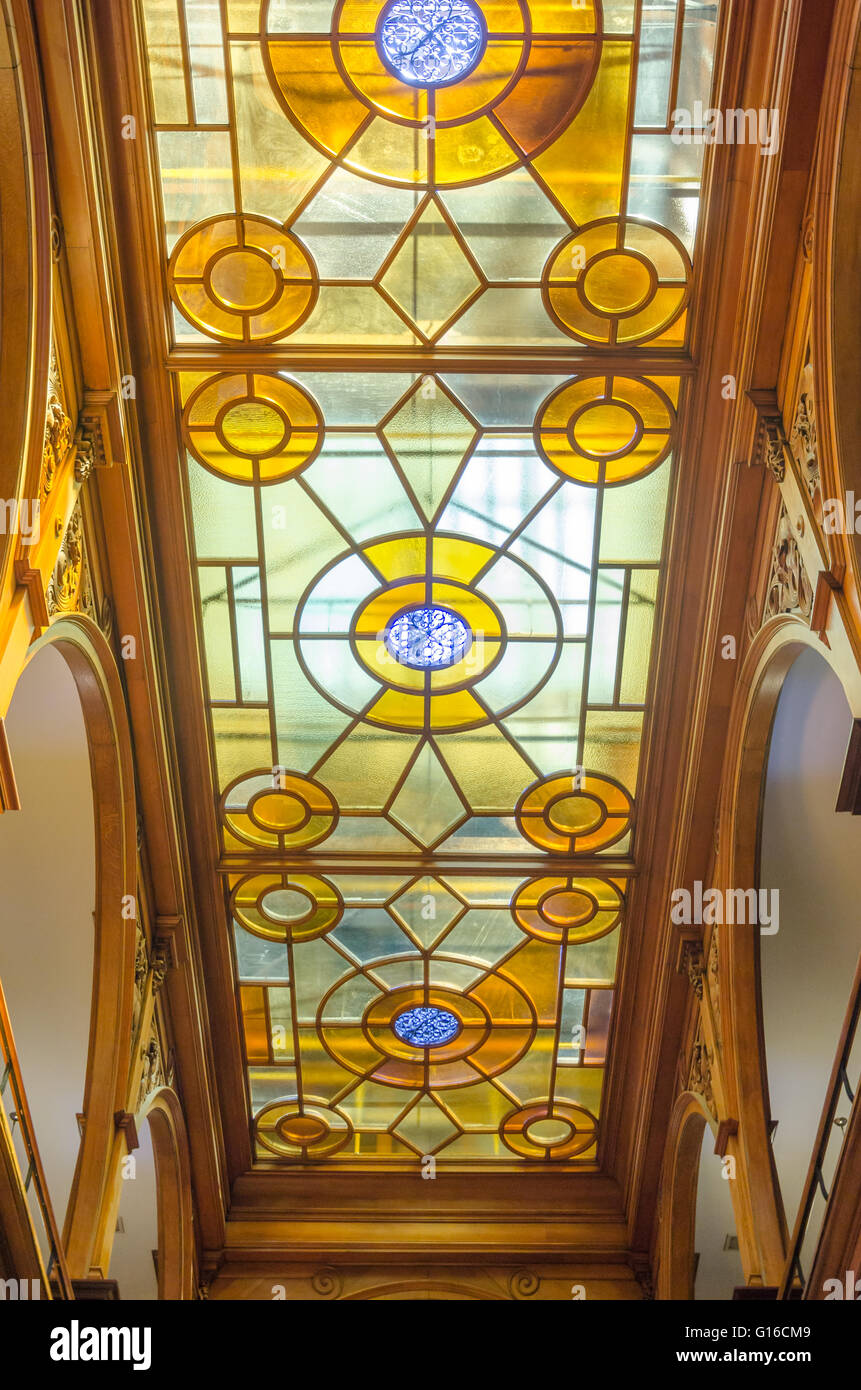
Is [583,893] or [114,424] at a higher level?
[114,424]

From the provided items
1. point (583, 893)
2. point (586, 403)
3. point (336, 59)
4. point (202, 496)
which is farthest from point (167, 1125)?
point (336, 59)

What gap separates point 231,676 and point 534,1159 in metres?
5.83

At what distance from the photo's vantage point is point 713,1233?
11438 mm

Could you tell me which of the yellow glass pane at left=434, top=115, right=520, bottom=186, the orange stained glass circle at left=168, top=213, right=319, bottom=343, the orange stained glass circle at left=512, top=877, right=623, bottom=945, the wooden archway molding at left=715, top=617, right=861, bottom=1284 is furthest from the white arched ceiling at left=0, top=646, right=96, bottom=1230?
the wooden archway molding at left=715, top=617, right=861, bottom=1284

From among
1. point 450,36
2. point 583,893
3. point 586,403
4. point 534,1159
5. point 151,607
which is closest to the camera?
point 450,36

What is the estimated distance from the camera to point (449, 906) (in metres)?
11.1

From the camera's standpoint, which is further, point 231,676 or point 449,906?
point 449,906

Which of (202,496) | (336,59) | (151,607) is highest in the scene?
(336,59)

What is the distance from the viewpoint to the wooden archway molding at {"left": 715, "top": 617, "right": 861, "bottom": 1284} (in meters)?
8.88

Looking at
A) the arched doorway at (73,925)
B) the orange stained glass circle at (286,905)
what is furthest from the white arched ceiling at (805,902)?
the arched doorway at (73,925)

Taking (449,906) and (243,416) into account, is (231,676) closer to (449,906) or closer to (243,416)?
(243,416)

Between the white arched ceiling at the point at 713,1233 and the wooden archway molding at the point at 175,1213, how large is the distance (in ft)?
14.2

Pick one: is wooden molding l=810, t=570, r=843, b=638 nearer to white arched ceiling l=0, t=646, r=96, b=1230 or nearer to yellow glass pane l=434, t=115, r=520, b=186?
yellow glass pane l=434, t=115, r=520, b=186

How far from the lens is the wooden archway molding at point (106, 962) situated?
894 cm
